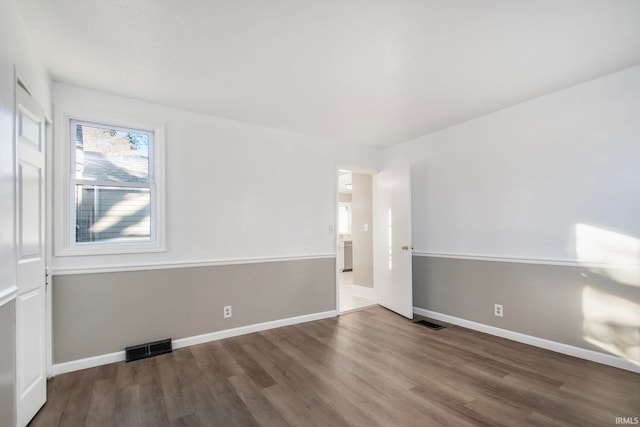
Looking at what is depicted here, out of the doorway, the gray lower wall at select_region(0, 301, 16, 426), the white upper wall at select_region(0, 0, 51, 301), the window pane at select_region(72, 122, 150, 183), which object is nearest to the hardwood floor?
the gray lower wall at select_region(0, 301, 16, 426)

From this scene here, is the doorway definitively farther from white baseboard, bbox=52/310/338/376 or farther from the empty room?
→ white baseboard, bbox=52/310/338/376

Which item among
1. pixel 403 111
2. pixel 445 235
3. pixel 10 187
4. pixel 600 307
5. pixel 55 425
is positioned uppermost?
pixel 403 111

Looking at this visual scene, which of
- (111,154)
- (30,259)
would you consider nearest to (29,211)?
(30,259)

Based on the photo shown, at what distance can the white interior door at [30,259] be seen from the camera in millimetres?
1798

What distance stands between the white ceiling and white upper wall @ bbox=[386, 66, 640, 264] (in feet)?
0.86

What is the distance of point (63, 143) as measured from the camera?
2.64 metres

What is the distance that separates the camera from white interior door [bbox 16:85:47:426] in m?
1.80

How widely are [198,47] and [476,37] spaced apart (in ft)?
6.50

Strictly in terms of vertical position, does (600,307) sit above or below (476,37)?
below

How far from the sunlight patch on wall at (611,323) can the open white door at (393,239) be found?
5.98 feet

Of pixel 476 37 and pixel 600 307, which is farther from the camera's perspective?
pixel 600 307

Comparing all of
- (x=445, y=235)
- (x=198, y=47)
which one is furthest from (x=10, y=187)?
(x=445, y=235)

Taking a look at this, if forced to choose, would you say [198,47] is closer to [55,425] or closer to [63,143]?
[63,143]

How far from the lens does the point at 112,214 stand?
9.55ft
